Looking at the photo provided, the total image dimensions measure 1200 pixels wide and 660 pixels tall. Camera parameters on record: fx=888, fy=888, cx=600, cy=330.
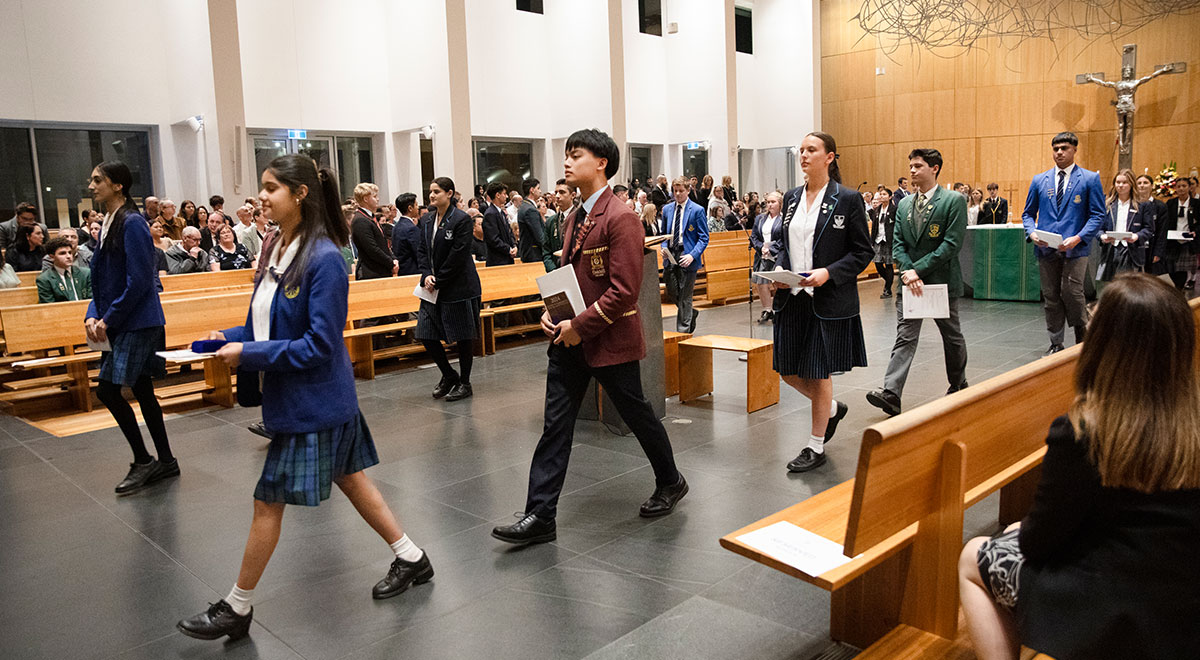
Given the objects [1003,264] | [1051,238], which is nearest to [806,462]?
[1051,238]

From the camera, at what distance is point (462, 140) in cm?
1467

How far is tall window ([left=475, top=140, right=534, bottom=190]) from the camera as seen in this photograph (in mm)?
16891

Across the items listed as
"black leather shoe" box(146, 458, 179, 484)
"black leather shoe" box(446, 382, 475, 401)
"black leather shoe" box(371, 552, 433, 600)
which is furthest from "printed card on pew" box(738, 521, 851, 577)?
"black leather shoe" box(446, 382, 475, 401)

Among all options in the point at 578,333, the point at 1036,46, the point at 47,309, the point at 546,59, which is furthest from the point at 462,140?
the point at 1036,46

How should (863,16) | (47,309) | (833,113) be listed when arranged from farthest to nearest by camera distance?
(833,113) < (863,16) < (47,309)

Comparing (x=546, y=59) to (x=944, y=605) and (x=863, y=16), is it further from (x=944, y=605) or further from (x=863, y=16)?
(x=944, y=605)

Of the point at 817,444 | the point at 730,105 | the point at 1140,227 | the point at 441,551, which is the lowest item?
the point at 441,551

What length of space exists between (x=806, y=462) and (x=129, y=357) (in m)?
3.46

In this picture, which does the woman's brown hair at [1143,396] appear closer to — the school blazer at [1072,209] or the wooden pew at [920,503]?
the wooden pew at [920,503]

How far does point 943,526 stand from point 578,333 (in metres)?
1.70

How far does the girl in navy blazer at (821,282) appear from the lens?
432 centimetres

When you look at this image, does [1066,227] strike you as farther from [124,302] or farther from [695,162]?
[695,162]

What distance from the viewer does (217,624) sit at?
288cm

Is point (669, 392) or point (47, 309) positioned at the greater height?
point (47, 309)
